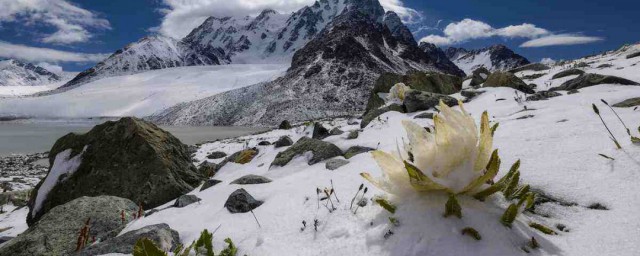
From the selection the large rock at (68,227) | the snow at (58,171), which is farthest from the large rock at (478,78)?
the large rock at (68,227)

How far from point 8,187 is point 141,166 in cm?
870

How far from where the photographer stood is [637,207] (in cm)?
225

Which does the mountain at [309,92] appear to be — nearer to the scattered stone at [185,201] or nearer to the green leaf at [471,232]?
the scattered stone at [185,201]

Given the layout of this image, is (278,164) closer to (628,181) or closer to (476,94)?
(628,181)

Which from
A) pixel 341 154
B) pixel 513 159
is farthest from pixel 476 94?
pixel 513 159

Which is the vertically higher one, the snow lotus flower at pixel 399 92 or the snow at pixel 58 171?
the snow lotus flower at pixel 399 92

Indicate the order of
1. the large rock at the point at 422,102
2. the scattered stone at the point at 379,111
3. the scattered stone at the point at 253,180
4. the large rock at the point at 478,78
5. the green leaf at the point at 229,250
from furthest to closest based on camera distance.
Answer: the large rock at the point at 478,78
the large rock at the point at 422,102
the scattered stone at the point at 379,111
the scattered stone at the point at 253,180
the green leaf at the point at 229,250

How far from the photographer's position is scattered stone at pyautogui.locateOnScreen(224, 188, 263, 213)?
11.6 ft

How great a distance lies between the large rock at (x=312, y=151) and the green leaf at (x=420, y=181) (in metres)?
3.04

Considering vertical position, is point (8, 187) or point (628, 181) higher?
point (628, 181)

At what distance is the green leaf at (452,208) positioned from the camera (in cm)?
215

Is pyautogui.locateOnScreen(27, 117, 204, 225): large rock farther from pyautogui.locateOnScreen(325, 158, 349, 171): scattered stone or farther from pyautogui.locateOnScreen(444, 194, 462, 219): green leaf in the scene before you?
pyautogui.locateOnScreen(444, 194, 462, 219): green leaf

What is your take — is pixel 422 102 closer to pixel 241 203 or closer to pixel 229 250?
pixel 241 203

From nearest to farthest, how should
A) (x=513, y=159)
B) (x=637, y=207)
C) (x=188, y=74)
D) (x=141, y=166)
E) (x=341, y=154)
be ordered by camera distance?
(x=637, y=207) < (x=513, y=159) < (x=341, y=154) < (x=141, y=166) < (x=188, y=74)
